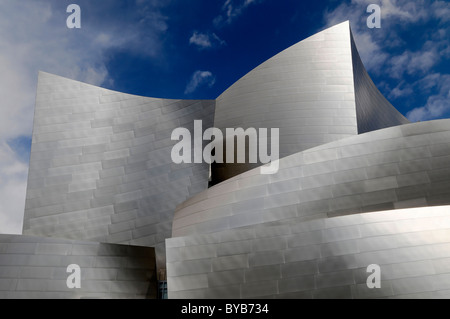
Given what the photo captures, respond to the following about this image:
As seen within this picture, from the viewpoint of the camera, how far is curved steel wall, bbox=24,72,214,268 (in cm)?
1744

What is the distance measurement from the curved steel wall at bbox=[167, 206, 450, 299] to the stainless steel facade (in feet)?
0.08

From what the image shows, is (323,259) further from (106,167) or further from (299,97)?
(299,97)

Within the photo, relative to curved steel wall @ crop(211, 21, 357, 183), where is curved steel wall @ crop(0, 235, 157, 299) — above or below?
below

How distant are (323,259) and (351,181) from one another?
104 inches

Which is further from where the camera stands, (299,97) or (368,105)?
(368,105)

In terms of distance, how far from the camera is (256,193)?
41.7 ft

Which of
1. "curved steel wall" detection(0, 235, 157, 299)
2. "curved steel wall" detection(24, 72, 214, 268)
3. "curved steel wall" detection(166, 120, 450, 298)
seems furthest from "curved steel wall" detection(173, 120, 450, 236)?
"curved steel wall" detection(24, 72, 214, 268)

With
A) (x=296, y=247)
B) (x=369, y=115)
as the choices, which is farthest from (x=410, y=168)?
(x=369, y=115)

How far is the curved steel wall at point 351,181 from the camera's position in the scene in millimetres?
11766

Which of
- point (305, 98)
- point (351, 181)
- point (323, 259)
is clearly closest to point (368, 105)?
point (305, 98)

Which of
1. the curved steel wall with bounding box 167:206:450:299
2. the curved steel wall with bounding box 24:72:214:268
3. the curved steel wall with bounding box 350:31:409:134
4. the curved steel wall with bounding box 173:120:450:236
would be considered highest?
the curved steel wall with bounding box 350:31:409:134

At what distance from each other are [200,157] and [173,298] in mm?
8005

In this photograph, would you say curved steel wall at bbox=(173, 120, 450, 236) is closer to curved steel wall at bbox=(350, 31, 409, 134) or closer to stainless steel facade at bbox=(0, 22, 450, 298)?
stainless steel facade at bbox=(0, 22, 450, 298)

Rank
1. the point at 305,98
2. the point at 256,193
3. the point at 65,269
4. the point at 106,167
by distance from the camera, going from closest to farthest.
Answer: the point at 256,193 → the point at 65,269 → the point at 106,167 → the point at 305,98
